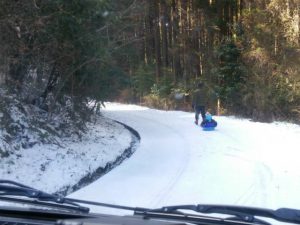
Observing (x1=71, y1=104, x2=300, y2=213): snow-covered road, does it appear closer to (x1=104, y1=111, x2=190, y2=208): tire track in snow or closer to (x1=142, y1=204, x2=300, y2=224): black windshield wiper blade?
(x1=104, y1=111, x2=190, y2=208): tire track in snow

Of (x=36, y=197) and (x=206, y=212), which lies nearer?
(x=206, y=212)

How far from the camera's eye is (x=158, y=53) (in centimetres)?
3759

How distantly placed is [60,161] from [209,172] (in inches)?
151

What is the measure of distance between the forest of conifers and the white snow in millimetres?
1812

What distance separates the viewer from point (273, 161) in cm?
1099

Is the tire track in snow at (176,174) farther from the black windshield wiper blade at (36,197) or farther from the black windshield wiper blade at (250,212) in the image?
the black windshield wiper blade at (250,212)

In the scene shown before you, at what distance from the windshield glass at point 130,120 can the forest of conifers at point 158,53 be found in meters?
0.05

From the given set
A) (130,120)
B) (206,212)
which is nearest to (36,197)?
(206,212)

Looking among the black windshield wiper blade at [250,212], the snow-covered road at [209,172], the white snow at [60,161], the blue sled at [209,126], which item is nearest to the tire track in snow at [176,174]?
the snow-covered road at [209,172]

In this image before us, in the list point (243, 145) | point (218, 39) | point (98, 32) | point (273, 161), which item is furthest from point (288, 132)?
point (218, 39)

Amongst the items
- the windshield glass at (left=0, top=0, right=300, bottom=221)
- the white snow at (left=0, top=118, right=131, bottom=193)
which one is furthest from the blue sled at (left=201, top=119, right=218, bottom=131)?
the white snow at (left=0, top=118, right=131, bottom=193)

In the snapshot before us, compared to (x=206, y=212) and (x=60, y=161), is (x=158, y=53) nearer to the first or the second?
(x=60, y=161)

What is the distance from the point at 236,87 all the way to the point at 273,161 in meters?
13.9

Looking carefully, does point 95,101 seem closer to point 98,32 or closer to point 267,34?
point 98,32
